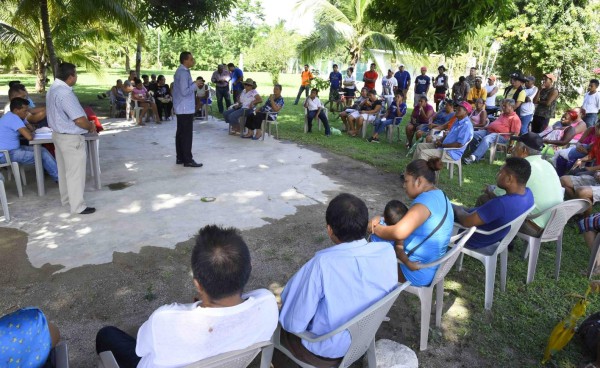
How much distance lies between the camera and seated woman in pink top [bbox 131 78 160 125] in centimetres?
1045

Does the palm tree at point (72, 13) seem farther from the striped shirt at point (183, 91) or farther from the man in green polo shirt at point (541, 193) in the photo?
the man in green polo shirt at point (541, 193)

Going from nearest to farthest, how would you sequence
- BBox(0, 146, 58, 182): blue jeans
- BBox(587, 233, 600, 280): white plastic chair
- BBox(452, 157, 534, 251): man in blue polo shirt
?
BBox(452, 157, 534, 251): man in blue polo shirt
BBox(587, 233, 600, 280): white plastic chair
BBox(0, 146, 58, 182): blue jeans

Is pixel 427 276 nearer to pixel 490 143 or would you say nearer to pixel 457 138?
pixel 457 138

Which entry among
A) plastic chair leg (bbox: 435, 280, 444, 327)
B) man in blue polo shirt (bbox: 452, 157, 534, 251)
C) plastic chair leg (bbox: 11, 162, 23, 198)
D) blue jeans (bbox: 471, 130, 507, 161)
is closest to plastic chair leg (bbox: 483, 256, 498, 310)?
Answer: man in blue polo shirt (bbox: 452, 157, 534, 251)

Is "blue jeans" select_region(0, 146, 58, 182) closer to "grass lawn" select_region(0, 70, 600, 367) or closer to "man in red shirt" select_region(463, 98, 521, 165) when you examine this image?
"grass lawn" select_region(0, 70, 600, 367)

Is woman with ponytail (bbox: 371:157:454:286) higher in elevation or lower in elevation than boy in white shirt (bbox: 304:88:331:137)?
lower

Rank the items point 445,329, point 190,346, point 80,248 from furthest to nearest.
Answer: point 80,248 < point 445,329 < point 190,346

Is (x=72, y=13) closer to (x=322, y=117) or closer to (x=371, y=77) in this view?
(x=322, y=117)

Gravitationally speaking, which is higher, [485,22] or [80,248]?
[485,22]

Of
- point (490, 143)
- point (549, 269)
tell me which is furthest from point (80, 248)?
point (490, 143)

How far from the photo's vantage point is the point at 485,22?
2844 mm

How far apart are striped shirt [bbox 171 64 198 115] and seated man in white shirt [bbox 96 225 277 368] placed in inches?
205

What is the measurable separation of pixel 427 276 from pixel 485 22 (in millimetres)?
1826

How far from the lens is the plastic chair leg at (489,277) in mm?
3273
